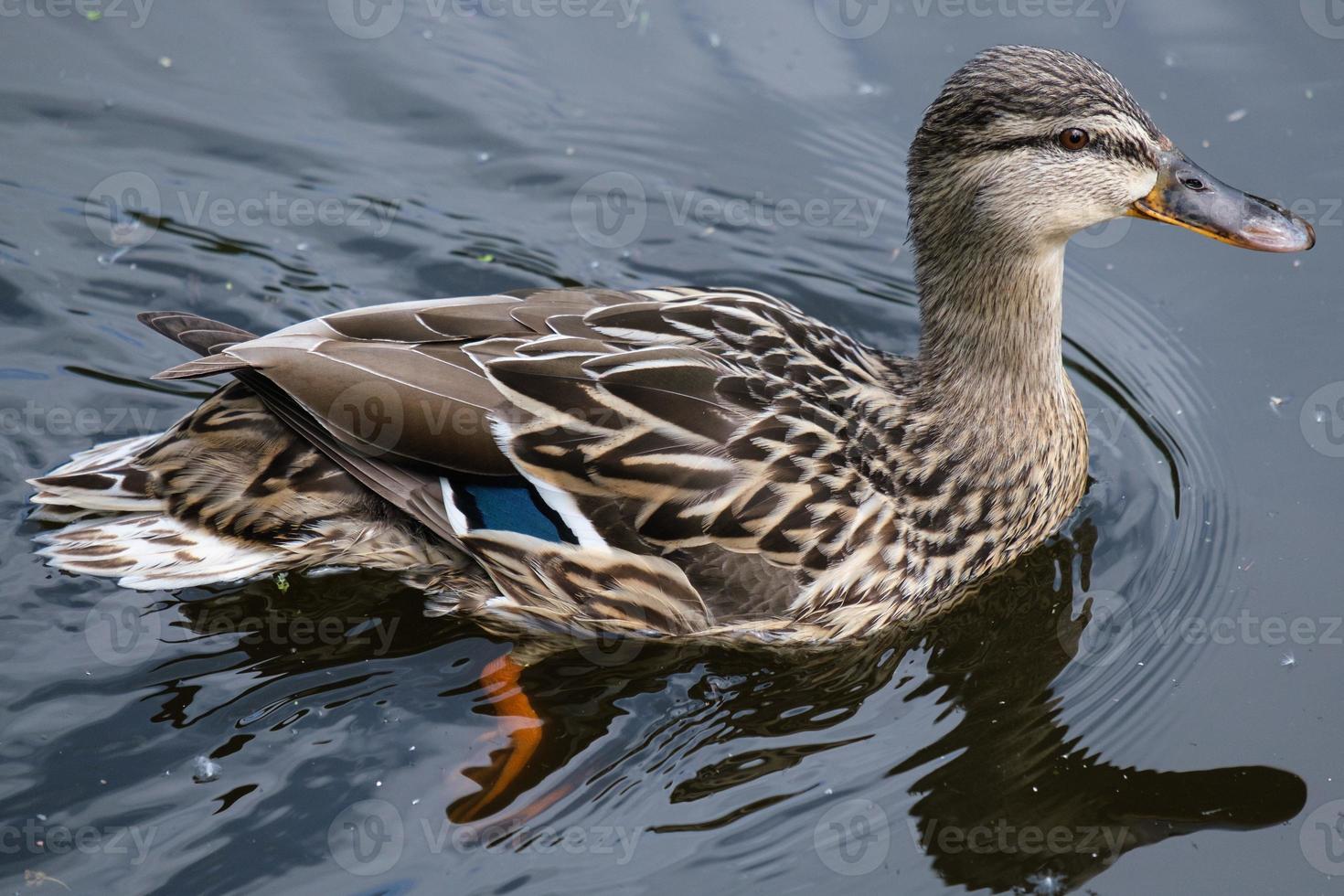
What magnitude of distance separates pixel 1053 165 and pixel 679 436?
1.77 m

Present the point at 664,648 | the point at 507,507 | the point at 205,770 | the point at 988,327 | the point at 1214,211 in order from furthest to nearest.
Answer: the point at 988,327, the point at 664,648, the point at 1214,211, the point at 507,507, the point at 205,770

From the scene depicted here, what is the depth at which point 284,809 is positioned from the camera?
5160 mm

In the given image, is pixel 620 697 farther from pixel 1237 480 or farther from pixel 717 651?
pixel 1237 480

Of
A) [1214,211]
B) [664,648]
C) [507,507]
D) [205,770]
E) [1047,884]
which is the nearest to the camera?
[1047,884]

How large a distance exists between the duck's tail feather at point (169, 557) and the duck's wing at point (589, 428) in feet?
2.04

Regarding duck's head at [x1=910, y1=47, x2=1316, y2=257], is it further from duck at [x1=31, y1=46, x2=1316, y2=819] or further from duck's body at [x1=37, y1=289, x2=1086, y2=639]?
duck's body at [x1=37, y1=289, x2=1086, y2=639]

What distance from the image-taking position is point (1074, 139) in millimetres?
5438

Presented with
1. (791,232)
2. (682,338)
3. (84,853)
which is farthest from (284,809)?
(791,232)

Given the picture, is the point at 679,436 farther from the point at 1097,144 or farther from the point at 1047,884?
the point at 1047,884

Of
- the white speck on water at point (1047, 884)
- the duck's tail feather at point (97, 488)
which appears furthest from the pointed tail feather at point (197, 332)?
the white speck on water at point (1047, 884)

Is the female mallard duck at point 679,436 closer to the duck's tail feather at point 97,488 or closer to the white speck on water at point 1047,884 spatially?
the duck's tail feather at point 97,488

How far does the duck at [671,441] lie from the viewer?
5406mm

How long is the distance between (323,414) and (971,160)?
8.79ft

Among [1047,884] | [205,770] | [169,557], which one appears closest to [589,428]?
[169,557]
